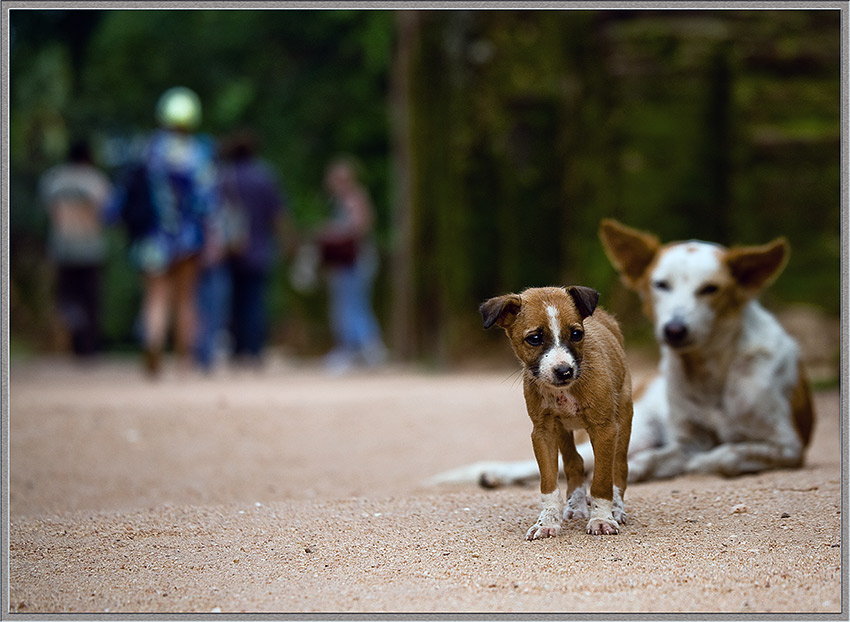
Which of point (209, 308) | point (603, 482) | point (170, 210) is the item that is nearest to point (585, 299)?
point (603, 482)

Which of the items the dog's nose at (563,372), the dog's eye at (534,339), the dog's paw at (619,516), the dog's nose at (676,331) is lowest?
the dog's paw at (619,516)

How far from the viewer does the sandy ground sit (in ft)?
10.8

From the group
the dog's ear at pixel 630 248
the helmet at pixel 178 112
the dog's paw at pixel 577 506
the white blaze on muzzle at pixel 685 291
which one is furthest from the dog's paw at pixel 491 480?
the helmet at pixel 178 112

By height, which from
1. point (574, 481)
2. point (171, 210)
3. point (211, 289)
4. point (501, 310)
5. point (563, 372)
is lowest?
point (574, 481)

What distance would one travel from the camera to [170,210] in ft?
37.7

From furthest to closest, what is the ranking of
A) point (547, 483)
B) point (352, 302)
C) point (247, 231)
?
point (352, 302) < point (247, 231) < point (547, 483)

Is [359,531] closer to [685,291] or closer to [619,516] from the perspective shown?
[619,516]

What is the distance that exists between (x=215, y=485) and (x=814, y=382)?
5.39m

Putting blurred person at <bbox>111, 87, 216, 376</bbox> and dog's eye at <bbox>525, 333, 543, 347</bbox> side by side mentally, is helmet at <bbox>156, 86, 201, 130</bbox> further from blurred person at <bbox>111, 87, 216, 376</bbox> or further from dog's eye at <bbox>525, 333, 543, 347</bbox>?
dog's eye at <bbox>525, 333, 543, 347</bbox>

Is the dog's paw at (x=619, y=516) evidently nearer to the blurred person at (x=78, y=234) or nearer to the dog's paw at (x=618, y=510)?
the dog's paw at (x=618, y=510)

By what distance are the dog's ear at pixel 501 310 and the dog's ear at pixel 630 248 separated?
200 centimetres

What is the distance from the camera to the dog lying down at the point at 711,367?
222 inches

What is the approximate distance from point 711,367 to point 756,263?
61 centimetres

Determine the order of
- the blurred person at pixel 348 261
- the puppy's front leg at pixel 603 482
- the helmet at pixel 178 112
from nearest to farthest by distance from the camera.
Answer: the puppy's front leg at pixel 603 482 → the helmet at pixel 178 112 → the blurred person at pixel 348 261
